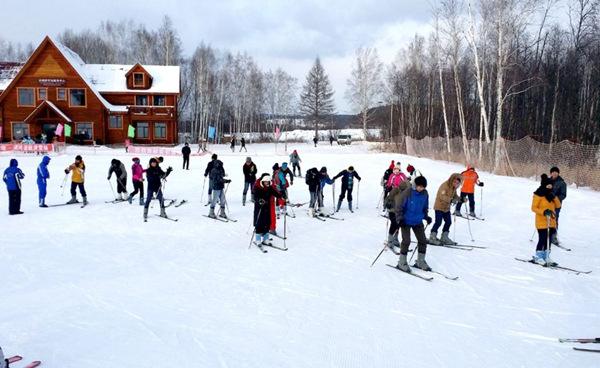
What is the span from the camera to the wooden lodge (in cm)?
3844

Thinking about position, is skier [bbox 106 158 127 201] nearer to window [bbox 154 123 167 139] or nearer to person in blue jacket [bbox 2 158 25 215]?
person in blue jacket [bbox 2 158 25 215]

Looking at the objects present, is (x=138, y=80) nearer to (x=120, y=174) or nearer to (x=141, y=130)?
(x=141, y=130)

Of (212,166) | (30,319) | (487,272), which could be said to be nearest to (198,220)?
(212,166)

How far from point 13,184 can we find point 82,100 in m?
29.9

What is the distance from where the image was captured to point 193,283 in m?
7.32

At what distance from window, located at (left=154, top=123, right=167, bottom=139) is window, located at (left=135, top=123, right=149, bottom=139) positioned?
0.86 meters

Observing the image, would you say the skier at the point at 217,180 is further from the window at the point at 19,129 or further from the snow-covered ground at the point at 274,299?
the window at the point at 19,129

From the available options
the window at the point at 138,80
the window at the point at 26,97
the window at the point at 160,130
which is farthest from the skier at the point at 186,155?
the window at the point at 26,97

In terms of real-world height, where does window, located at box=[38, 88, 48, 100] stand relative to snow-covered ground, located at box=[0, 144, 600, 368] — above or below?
above

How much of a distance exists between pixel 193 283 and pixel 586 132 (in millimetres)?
33563

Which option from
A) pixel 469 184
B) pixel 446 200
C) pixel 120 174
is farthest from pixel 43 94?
pixel 446 200

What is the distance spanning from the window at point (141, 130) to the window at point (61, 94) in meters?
6.60

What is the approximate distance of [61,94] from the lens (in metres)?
39.2

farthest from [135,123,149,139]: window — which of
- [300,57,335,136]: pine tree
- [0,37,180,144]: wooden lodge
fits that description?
[300,57,335,136]: pine tree
